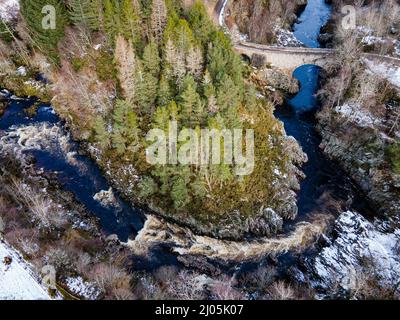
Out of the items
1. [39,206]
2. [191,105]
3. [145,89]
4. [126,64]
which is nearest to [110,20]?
[126,64]

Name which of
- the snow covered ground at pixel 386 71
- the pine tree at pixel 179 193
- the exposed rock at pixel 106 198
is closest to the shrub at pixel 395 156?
the snow covered ground at pixel 386 71

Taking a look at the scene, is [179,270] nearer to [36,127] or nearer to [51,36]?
[36,127]

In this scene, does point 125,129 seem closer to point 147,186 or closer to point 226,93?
point 147,186

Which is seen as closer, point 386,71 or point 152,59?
point 152,59

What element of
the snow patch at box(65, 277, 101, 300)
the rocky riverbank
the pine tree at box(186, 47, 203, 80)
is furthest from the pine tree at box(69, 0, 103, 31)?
the snow patch at box(65, 277, 101, 300)

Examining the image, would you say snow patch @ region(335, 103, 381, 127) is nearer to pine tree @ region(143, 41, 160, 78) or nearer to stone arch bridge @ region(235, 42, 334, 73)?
stone arch bridge @ region(235, 42, 334, 73)

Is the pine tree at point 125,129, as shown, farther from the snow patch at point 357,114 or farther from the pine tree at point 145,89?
the snow patch at point 357,114
